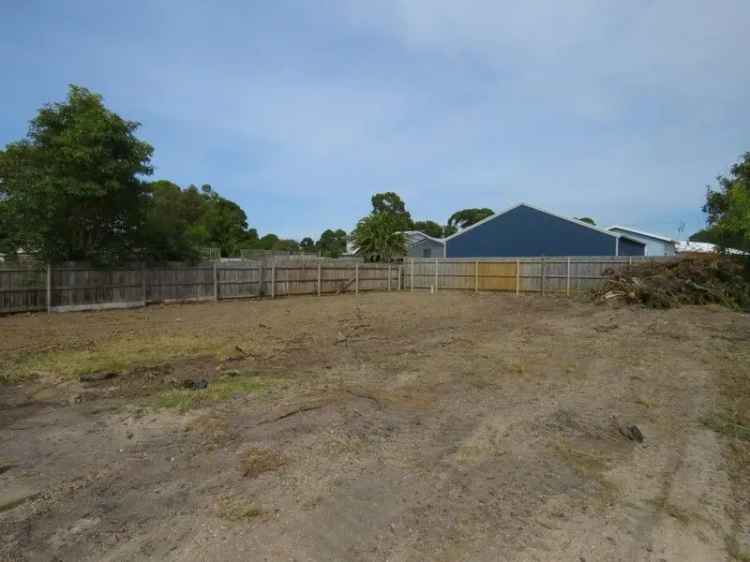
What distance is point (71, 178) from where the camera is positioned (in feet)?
40.6

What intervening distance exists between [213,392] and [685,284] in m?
14.3

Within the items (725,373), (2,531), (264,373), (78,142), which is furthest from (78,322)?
(725,373)

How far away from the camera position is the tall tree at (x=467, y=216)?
2844 inches

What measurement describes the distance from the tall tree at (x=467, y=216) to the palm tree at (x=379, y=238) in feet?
149

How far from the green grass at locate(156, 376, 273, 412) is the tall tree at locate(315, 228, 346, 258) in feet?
152

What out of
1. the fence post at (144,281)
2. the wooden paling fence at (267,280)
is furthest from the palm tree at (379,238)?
the fence post at (144,281)

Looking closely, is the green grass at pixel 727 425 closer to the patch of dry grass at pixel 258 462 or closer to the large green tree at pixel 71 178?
the patch of dry grass at pixel 258 462

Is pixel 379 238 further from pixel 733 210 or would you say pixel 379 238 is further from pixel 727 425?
pixel 727 425

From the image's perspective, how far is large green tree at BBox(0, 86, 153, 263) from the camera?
1229cm

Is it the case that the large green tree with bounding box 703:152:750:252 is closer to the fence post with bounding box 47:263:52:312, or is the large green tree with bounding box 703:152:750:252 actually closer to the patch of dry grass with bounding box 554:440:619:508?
the patch of dry grass with bounding box 554:440:619:508

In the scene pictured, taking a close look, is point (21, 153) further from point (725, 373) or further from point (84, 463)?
point (725, 373)

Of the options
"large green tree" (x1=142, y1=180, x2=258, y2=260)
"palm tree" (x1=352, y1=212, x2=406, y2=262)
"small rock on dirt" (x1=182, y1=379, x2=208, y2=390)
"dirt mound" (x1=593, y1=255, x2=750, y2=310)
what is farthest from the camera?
"large green tree" (x1=142, y1=180, x2=258, y2=260)

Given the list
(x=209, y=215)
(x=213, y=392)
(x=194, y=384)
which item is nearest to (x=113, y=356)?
(x=194, y=384)

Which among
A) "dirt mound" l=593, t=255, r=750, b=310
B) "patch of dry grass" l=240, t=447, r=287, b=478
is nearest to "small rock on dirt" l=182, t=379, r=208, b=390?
"patch of dry grass" l=240, t=447, r=287, b=478
